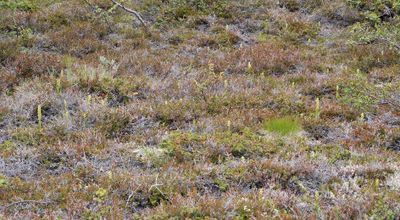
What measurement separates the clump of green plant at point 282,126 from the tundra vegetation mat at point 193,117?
Answer: 30mm

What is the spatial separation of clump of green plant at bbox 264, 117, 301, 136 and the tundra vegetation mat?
0.10 feet

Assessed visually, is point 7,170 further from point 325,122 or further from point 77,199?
point 325,122

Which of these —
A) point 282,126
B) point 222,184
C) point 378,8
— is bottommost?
point 282,126

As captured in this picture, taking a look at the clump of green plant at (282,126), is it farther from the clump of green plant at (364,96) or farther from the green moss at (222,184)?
the green moss at (222,184)

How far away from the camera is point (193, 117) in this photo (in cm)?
719

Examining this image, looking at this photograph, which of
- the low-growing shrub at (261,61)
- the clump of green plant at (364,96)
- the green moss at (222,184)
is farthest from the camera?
the low-growing shrub at (261,61)

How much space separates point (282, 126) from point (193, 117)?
1399mm

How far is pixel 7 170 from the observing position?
5.31m

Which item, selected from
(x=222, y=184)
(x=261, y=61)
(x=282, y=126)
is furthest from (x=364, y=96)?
(x=261, y=61)

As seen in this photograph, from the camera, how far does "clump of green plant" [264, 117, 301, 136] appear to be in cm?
668

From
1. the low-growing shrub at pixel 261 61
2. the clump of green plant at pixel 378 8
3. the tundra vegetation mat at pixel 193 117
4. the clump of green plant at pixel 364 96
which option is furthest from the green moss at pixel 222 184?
the clump of green plant at pixel 378 8

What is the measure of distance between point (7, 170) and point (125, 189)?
151cm

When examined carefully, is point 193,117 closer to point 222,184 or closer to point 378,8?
point 222,184

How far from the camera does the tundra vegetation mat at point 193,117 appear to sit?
4676 millimetres
